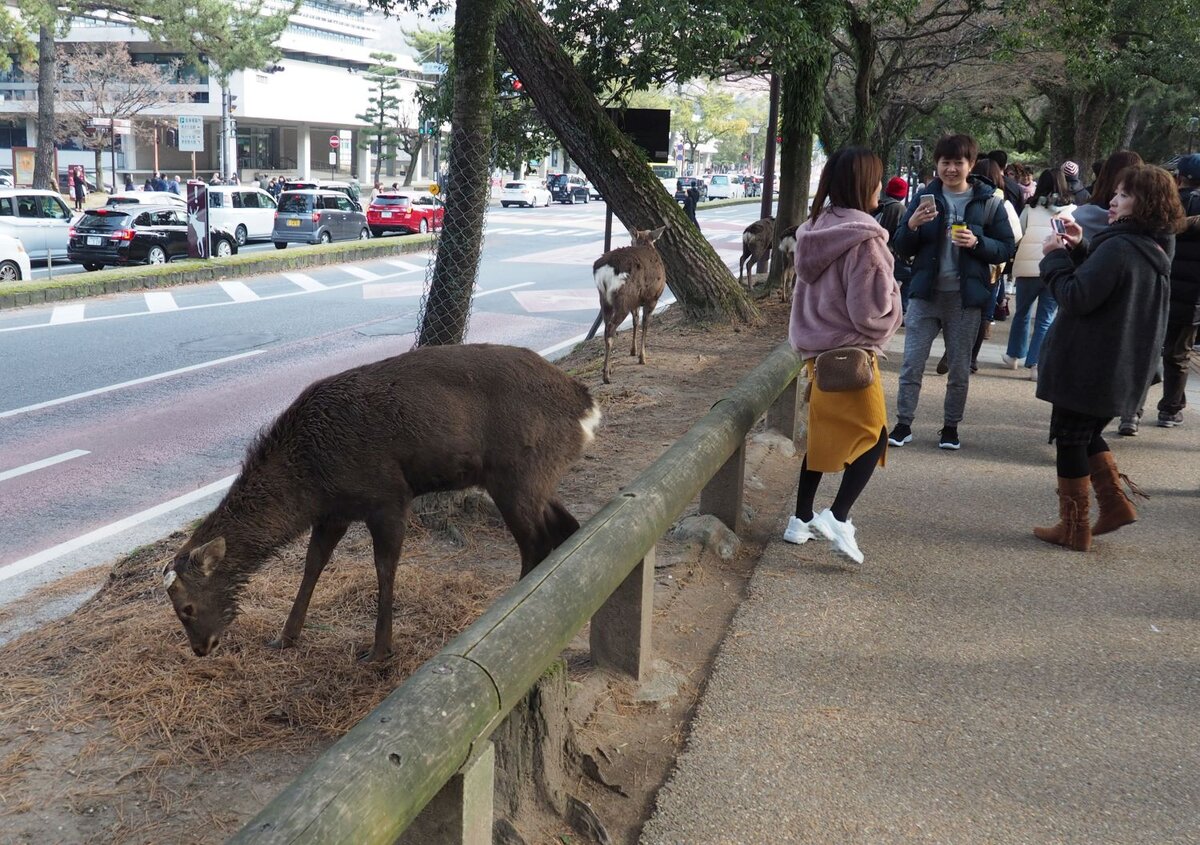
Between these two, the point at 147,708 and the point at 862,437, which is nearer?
the point at 147,708

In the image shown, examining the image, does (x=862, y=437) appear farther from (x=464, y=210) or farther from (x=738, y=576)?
(x=464, y=210)

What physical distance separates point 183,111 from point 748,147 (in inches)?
2957

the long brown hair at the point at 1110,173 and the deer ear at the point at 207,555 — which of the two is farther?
the long brown hair at the point at 1110,173

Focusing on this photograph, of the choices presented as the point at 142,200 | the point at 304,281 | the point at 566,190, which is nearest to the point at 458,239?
the point at 304,281

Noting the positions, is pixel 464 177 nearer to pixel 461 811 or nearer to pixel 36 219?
pixel 461 811

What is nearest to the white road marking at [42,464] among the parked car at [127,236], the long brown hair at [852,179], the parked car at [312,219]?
the long brown hair at [852,179]

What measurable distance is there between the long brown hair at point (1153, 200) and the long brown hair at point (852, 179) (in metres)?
1.35

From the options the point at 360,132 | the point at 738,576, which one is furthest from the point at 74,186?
the point at 738,576

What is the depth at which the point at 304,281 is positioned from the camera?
21938 mm

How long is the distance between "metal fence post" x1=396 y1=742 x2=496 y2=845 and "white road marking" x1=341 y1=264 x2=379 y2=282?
68.0ft

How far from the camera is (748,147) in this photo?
122m

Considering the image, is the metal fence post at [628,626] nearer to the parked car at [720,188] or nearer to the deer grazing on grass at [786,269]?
the deer grazing on grass at [786,269]

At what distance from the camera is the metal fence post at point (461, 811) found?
8.41 ft

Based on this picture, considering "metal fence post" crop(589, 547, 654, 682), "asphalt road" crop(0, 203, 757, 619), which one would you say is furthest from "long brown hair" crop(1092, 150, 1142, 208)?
"asphalt road" crop(0, 203, 757, 619)
